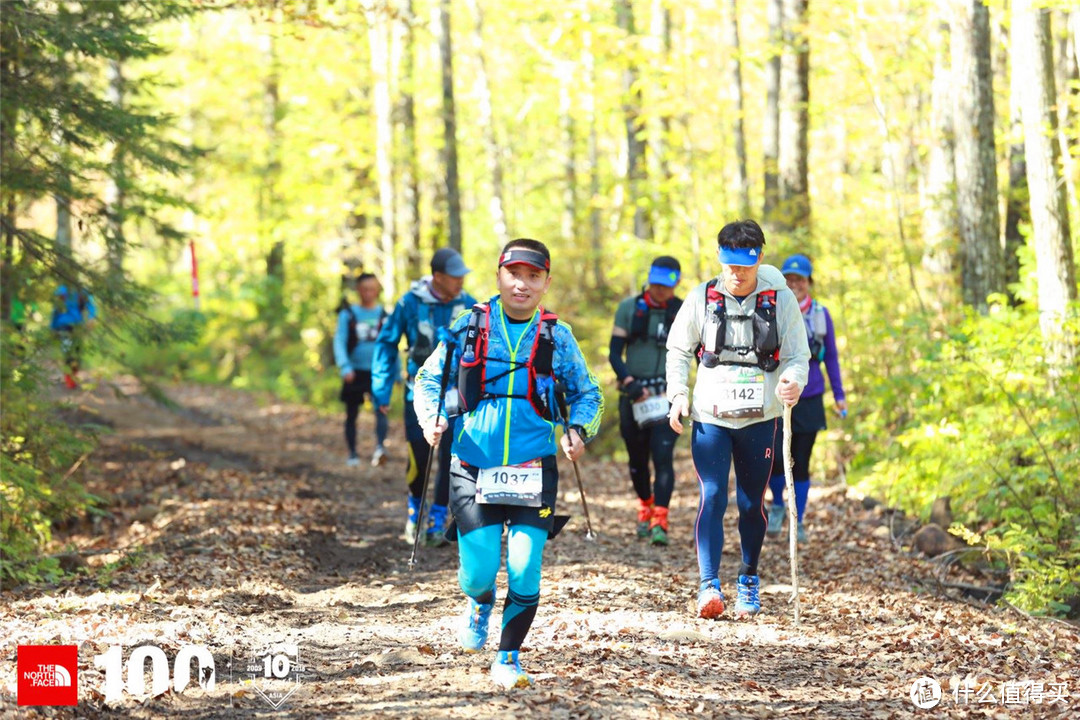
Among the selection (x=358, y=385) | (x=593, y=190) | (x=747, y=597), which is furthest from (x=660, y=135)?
(x=747, y=597)

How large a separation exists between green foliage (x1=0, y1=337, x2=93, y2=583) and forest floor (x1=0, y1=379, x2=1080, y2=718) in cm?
51

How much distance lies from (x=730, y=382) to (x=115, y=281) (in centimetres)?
675

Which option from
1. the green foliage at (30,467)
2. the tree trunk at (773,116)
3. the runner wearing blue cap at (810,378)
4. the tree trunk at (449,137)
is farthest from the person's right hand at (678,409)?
the tree trunk at (449,137)

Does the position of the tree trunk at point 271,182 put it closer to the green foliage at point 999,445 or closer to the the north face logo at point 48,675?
the green foliage at point 999,445

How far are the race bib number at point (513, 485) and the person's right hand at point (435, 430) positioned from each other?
319 millimetres

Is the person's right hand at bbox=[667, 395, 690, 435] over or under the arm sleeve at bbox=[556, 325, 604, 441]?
under

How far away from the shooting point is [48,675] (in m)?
5.38

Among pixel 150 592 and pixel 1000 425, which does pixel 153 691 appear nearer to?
pixel 150 592

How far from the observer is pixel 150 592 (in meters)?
7.41

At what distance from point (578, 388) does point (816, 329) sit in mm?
4418

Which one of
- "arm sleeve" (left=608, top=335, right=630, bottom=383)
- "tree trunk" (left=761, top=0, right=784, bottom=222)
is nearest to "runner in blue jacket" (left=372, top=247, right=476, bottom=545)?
"arm sleeve" (left=608, top=335, right=630, bottom=383)

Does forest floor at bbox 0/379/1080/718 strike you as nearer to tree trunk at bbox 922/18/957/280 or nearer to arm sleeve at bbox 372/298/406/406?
arm sleeve at bbox 372/298/406/406

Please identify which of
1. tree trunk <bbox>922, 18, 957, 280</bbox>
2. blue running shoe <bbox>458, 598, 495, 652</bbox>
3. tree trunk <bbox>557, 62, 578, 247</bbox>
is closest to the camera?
blue running shoe <bbox>458, 598, 495, 652</bbox>

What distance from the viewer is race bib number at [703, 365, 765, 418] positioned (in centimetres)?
681
